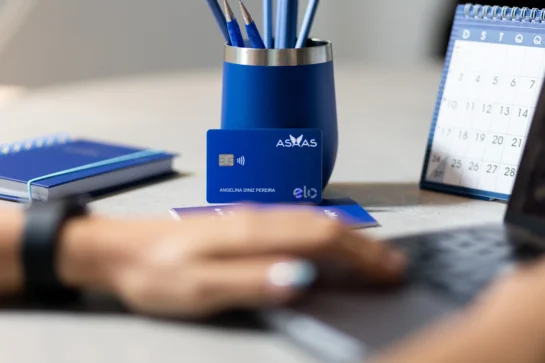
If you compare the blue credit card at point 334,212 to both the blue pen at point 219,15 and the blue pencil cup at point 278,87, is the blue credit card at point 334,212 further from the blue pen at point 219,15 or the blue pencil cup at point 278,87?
the blue pen at point 219,15

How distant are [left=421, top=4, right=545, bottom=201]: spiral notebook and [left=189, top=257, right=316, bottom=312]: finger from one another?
1.51ft

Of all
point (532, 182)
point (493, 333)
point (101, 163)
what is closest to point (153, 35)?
point (101, 163)

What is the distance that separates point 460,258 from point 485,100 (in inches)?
13.9

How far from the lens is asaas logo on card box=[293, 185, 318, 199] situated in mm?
920

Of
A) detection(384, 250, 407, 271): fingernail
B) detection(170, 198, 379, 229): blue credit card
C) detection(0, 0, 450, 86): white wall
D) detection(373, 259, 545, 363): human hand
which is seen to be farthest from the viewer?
detection(0, 0, 450, 86): white wall

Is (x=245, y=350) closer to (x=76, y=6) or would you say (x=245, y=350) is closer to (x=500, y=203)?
(x=500, y=203)

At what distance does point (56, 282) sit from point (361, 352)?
0.86 feet

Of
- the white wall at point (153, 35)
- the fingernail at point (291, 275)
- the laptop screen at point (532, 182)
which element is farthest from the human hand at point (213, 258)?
the white wall at point (153, 35)

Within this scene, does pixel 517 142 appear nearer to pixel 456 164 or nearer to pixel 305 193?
pixel 456 164

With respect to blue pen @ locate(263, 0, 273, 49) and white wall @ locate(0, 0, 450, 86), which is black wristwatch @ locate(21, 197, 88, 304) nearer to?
blue pen @ locate(263, 0, 273, 49)

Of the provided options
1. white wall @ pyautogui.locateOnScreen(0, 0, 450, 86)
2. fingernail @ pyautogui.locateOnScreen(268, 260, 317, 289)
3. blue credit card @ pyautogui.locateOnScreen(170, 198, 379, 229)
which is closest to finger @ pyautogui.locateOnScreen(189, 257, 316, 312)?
fingernail @ pyautogui.locateOnScreen(268, 260, 317, 289)

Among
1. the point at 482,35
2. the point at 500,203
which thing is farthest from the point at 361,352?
the point at 482,35

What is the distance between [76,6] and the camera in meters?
2.57

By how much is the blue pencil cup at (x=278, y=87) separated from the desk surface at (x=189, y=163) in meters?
0.12
